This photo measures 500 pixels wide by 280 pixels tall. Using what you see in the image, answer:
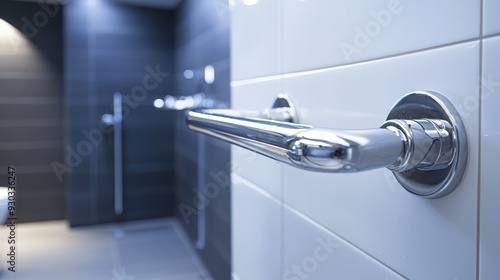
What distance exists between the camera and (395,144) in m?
0.27

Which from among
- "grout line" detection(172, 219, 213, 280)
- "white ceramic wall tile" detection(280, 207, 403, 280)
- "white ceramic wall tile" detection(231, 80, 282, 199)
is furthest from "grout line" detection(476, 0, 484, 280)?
"grout line" detection(172, 219, 213, 280)

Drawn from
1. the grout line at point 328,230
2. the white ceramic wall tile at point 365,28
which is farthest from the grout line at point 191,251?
the white ceramic wall tile at point 365,28

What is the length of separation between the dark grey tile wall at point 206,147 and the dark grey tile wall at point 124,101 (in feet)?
0.43

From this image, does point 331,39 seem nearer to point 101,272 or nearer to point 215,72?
point 215,72

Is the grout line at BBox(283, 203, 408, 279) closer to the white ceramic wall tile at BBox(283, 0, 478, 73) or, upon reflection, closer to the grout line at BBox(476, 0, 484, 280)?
the grout line at BBox(476, 0, 484, 280)

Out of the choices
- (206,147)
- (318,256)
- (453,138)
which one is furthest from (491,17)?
(206,147)

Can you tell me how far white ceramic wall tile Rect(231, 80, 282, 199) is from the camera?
26.1 inches

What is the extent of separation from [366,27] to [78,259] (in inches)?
61.3

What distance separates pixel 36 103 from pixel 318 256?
217 centimetres

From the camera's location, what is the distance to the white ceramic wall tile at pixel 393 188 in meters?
0.30

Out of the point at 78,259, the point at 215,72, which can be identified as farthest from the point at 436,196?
the point at 78,259

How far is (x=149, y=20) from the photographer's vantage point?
2396 millimetres

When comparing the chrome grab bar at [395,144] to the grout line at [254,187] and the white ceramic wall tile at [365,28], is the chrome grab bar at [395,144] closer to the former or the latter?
the white ceramic wall tile at [365,28]

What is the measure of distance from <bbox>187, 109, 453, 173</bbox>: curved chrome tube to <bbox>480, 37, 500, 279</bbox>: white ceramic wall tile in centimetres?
3
